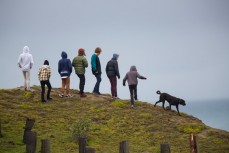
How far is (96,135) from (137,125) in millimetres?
2985

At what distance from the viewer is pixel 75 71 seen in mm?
27578

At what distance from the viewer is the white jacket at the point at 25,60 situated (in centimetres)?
2811

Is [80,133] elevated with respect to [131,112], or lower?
lower

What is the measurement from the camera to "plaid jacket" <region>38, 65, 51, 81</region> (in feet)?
84.7

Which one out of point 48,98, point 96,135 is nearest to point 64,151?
point 96,135

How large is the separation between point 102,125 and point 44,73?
6178mm

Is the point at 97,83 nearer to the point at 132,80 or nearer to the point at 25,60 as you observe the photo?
the point at 132,80

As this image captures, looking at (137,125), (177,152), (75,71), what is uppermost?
(75,71)

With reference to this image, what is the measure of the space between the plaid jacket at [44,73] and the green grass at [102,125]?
1.71 metres

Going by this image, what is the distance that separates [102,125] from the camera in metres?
22.2

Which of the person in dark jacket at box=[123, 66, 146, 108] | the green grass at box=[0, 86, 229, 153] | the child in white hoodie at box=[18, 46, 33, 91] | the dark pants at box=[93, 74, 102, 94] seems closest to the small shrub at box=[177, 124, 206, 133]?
the green grass at box=[0, 86, 229, 153]

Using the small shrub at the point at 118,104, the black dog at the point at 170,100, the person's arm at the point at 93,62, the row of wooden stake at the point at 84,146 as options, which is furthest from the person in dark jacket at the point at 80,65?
the row of wooden stake at the point at 84,146

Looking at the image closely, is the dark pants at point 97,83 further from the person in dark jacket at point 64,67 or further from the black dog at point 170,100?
the black dog at point 170,100

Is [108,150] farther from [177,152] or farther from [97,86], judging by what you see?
[97,86]
